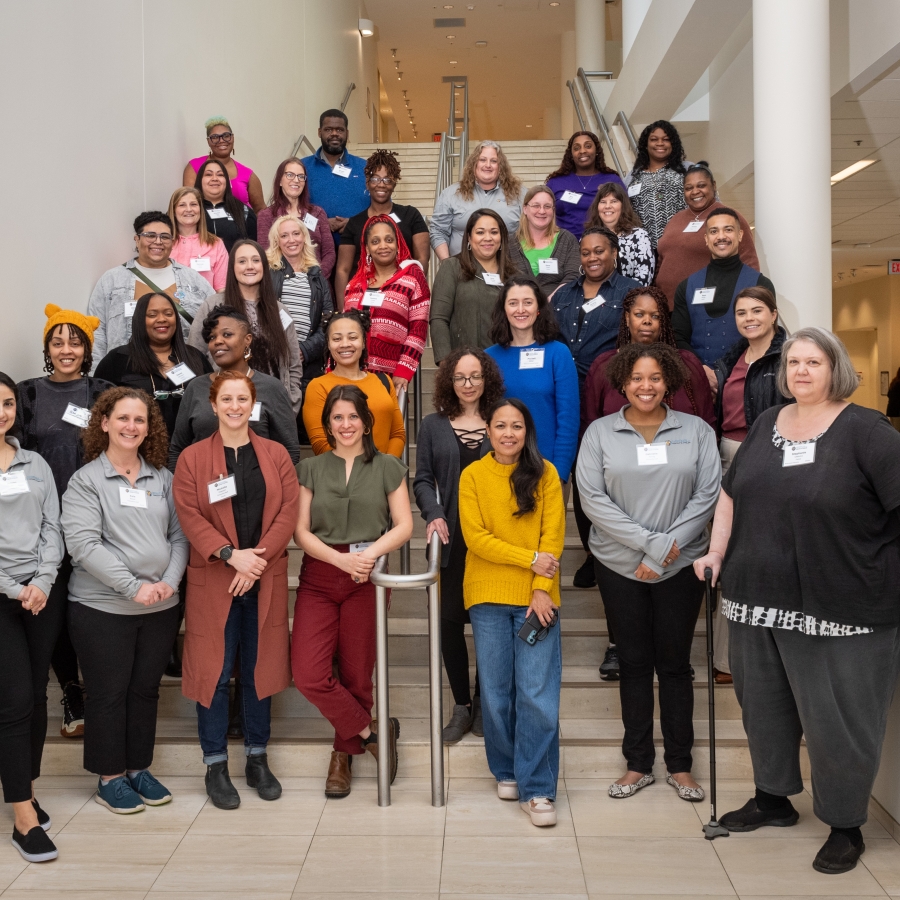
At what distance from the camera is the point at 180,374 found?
14.3 ft

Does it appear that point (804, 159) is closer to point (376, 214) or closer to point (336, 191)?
point (376, 214)

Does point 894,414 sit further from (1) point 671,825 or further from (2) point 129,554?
(2) point 129,554

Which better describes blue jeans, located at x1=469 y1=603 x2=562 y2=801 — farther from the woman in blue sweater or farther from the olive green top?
the woman in blue sweater

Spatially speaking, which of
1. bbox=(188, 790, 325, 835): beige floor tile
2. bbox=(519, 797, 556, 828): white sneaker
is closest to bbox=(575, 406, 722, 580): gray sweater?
bbox=(519, 797, 556, 828): white sneaker

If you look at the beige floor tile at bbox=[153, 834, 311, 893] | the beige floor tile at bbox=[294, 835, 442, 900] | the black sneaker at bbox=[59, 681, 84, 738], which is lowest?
the beige floor tile at bbox=[294, 835, 442, 900]

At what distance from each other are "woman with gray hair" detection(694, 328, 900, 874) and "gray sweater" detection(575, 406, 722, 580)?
9.3 inches

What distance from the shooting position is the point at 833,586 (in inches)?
123

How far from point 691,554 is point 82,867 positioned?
7.79ft

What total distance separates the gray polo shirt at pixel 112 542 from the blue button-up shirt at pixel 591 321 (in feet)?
6.92

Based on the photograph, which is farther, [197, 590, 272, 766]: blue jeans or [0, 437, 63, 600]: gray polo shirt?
[197, 590, 272, 766]: blue jeans

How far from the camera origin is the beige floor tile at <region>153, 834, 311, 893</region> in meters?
3.10

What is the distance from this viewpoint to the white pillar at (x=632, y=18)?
10758mm

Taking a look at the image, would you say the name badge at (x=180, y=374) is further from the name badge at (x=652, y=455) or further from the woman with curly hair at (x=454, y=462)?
the name badge at (x=652, y=455)

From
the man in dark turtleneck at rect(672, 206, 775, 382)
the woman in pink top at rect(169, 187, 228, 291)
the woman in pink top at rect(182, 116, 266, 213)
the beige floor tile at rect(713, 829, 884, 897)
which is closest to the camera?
the beige floor tile at rect(713, 829, 884, 897)
